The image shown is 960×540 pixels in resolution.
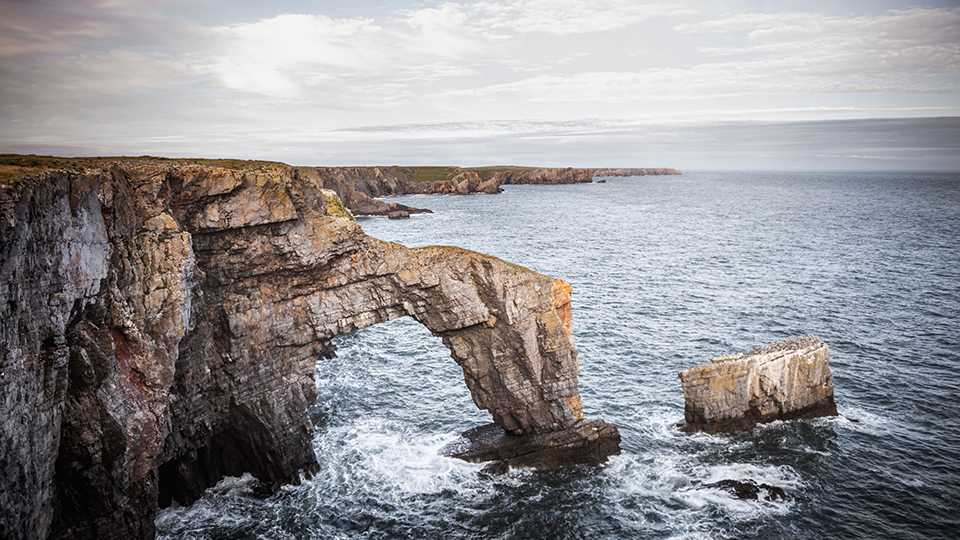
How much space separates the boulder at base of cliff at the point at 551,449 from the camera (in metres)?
28.5

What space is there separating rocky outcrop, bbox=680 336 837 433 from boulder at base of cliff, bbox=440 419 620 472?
559cm

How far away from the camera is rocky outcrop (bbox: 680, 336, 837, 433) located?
31.0m

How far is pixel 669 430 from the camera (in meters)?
32.0

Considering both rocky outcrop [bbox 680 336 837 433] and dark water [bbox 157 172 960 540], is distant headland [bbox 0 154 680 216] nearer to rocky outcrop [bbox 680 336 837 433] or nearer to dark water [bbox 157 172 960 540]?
dark water [bbox 157 172 960 540]

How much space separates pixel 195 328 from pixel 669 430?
26.2 metres

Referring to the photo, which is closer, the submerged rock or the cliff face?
the cliff face

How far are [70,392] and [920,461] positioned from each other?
38.3 metres

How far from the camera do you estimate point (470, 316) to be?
27547 mm

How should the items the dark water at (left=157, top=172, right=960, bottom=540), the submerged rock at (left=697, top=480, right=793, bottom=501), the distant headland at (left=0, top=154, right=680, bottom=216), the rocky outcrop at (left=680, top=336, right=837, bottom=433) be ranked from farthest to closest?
the rocky outcrop at (left=680, top=336, right=837, bottom=433) → the submerged rock at (left=697, top=480, right=793, bottom=501) → the dark water at (left=157, top=172, right=960, bottom=540) → the distant headland at (left=0, top=154, right=680, bottom=216)

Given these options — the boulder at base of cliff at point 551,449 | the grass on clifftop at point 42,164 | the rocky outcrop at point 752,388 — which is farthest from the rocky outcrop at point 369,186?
the rocky outcrop at point 752,388

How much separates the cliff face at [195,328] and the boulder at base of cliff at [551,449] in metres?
0.17

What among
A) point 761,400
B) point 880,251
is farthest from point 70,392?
point 880,251

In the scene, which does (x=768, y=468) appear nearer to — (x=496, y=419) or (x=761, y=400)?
(x=761, y=400)

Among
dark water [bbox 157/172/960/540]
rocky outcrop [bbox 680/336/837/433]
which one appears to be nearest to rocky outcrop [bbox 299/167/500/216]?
dark water [bbox 157/172/960/540]
